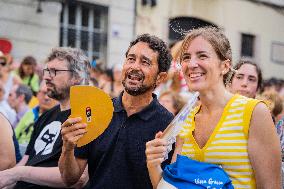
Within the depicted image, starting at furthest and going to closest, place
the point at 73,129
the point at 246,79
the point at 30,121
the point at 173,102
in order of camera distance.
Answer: the point at 173,102, the point at 30,121, the point at 246,79, the point at 73,129

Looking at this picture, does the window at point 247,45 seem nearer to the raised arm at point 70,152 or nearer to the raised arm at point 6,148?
the raised arm at point 6,148

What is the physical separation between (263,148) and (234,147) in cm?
13

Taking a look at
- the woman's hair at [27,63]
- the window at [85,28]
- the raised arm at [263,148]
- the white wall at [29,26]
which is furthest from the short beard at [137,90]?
the window at [85,28]

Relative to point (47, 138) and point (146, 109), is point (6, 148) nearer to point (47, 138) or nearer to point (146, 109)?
point (47, 138)

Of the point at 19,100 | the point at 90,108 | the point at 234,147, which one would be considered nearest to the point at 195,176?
the point at 234,147

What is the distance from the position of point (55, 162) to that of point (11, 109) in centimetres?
288

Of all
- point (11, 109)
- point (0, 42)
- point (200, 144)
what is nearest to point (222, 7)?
point (0, 42)

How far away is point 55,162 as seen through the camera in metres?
3.45

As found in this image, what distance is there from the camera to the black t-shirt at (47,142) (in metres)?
3.47

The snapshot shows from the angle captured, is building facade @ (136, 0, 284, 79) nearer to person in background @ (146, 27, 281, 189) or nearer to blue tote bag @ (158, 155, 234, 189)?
person in background @ (146, 27, 281, 189)

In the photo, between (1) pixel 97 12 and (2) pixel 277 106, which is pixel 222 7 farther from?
(2) pixel 277 106

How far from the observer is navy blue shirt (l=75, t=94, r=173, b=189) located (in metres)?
2.82

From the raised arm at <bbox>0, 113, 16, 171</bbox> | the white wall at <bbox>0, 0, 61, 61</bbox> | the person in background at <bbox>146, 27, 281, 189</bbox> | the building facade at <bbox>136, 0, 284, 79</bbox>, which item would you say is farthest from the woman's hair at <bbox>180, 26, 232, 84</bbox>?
the building facade at <bbox>136, 0, 284, 79</bbox>

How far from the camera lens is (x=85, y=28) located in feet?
40.7
